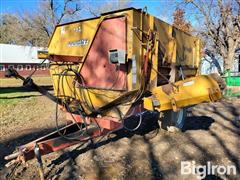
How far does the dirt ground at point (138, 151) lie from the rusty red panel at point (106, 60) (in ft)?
4.18

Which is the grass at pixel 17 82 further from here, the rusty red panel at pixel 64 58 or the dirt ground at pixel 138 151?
the rusty red panel at pixel 64 58

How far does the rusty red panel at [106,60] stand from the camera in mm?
3671

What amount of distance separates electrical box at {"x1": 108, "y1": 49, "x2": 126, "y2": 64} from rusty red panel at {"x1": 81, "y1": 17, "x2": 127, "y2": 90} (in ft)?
0.32

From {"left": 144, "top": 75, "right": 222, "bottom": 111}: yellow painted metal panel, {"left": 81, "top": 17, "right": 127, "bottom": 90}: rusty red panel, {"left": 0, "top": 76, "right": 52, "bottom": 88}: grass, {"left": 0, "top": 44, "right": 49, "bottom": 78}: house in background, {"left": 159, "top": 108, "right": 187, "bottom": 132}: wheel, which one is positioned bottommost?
{"left": 159, "top": 108, "right": 187, "bottom": 132}: wheel

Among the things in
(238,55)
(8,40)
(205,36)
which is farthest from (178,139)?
(8,40)

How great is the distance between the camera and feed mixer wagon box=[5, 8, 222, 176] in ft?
11.7

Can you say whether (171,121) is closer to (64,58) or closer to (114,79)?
(114,79)

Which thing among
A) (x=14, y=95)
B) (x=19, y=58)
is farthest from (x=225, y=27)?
(x=19, y=58)

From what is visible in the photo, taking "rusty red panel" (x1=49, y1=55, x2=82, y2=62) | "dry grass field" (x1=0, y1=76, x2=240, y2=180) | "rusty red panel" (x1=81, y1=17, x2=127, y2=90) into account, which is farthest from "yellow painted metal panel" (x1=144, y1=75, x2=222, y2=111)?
"rusty red panel" (x1=49, y1=55, x2=82, y2=62)

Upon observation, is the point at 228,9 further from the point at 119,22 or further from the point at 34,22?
the point at 34,22

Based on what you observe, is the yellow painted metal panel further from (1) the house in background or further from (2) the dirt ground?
(1) the house in background

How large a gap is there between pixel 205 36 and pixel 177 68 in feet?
55.4

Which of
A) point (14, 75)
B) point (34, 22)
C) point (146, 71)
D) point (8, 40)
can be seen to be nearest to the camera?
point (14, 75)

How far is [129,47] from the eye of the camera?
3.63 metres
